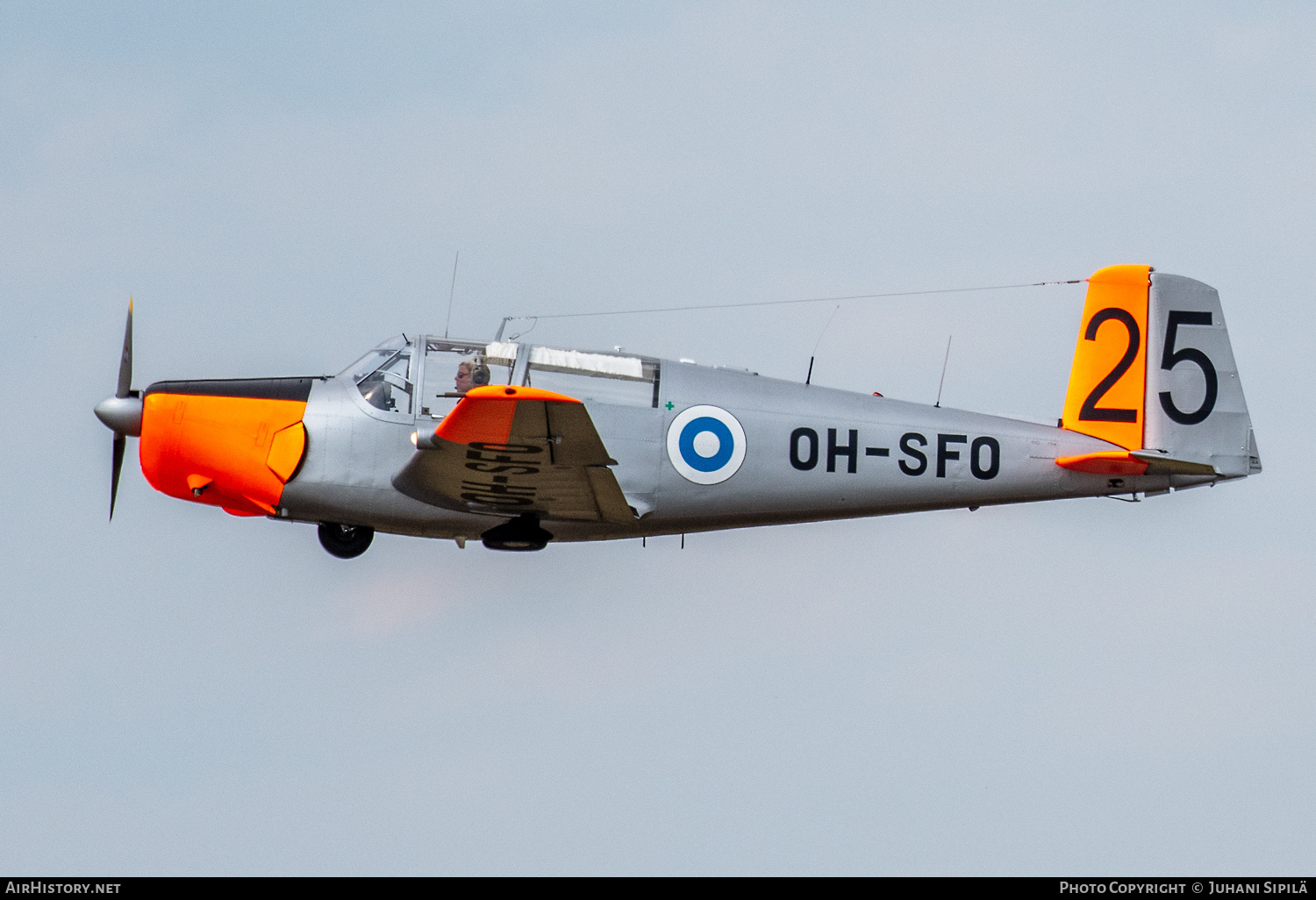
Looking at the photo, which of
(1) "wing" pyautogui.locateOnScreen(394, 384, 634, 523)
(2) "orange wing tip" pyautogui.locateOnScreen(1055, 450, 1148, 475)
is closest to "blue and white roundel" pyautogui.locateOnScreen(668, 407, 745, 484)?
(1) "wing" pyautogui.locateOnScreen(394, 384, 634, 523)

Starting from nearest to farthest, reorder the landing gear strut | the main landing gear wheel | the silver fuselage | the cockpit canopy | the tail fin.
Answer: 1. the cockpit canopy
2. the silver fuselage
3. the landing gear strut
4. the main landing gear wheel
5. the tail fin

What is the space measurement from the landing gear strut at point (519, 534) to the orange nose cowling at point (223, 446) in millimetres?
1822

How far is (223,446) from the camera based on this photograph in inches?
546

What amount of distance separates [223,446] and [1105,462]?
7807mm

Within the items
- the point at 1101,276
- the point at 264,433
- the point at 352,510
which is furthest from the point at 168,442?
the point at 1101,276

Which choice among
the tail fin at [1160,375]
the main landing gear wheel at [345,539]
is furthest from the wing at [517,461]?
the tail fin at [1160,375]

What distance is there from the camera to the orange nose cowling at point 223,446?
13695 mm

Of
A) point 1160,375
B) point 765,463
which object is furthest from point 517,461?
point 1160,375

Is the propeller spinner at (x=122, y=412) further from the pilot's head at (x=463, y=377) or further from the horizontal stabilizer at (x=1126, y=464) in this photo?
the horizontal stabilizer at (x=1126, y=464)

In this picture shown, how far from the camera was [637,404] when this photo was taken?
1368cm

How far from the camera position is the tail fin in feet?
47.6

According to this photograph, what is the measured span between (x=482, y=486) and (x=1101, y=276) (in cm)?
614

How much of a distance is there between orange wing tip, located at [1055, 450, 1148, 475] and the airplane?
16mm

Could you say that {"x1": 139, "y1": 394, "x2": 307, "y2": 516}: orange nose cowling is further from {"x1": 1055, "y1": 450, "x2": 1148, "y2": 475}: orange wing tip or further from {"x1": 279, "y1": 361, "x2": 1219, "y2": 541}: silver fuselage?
{"x1": 1055, "y1": 450, "x2": 1148, "y2": 475}: orange wing tip
